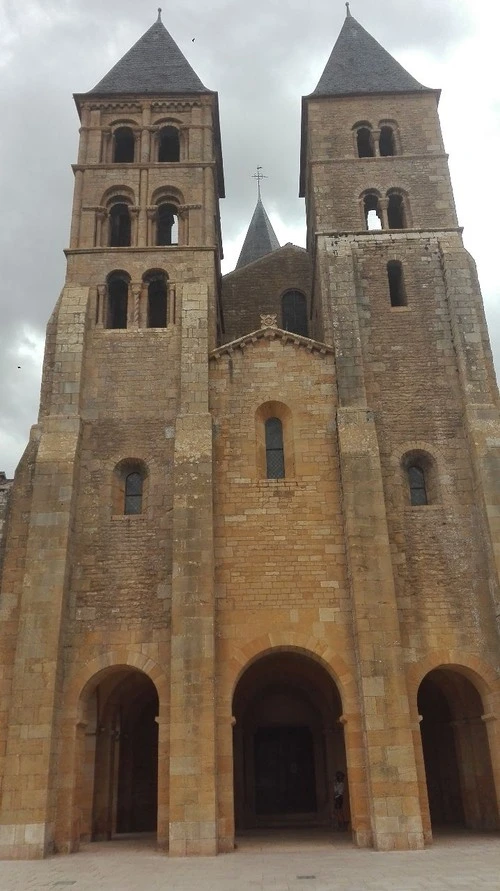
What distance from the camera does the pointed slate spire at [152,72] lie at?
955 inches

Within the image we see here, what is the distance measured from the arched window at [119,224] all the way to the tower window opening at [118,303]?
177cm

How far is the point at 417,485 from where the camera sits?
58.1 ft

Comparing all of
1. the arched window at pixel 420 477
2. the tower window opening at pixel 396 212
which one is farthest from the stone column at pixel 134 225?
the arched window at pixel 420 477

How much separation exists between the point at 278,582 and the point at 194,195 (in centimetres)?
1286

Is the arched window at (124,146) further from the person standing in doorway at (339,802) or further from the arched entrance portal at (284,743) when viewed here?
the person standing in doorway at (339,802)

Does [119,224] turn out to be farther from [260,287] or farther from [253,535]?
[253,535]

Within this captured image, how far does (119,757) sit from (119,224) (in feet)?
54.1

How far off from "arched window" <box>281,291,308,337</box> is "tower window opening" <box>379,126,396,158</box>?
18.3 feet

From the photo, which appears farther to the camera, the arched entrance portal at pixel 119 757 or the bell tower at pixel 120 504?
the arched entrance portal at pixel 119 757

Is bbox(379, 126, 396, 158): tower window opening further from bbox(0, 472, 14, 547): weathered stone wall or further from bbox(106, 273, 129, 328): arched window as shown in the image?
bbox(0, 472, 14, 547): weathered stone wall

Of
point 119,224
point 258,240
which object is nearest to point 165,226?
point 119,224

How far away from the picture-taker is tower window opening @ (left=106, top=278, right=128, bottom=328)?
21281mm

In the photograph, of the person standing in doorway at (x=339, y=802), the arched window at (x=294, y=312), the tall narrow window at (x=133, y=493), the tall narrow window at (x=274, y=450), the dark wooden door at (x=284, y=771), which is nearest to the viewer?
the person standing in doorway at (x=339, y=802)

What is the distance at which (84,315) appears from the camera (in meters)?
19.3
